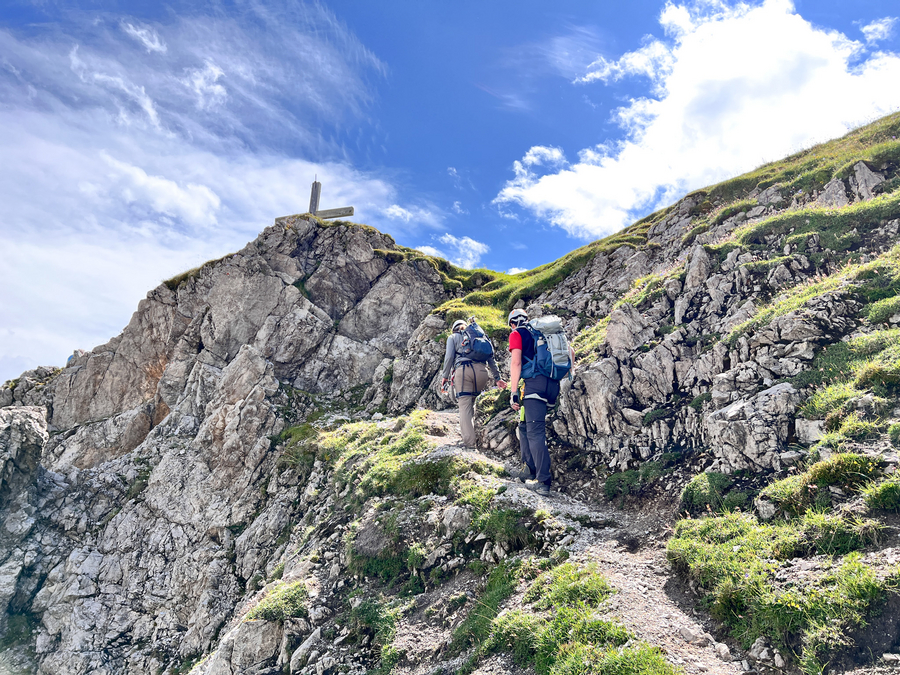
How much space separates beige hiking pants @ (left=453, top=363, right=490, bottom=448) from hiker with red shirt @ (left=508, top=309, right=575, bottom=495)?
8.96 feet

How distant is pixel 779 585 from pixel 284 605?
11.0m

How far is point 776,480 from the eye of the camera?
881 cm

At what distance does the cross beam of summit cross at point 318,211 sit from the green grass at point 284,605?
34.7m

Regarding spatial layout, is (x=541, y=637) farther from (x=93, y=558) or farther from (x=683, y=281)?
(x=93, y=558)

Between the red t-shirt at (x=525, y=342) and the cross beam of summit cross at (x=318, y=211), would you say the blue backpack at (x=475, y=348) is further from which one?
the cross beam of summit cross at (x=318, y=211)

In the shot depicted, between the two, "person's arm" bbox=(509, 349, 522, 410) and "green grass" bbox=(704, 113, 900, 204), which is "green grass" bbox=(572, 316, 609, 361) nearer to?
"person's arm" bbox=(509, 349, 522, 410)

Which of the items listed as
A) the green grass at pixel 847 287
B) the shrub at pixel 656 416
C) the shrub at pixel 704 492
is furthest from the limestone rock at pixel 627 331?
the shrub at pixel 704 492

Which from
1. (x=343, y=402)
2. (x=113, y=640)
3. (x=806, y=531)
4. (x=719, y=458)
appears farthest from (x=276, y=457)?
(x=806, y=531)

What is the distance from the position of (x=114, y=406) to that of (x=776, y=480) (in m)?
40.7

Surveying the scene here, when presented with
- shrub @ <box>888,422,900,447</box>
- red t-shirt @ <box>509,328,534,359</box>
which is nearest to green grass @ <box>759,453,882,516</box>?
shrub @ <box>888,422,900,447</box>

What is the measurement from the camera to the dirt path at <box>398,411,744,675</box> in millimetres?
Result: 6512

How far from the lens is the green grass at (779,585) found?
5.83m

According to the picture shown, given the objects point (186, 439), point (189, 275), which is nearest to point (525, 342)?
point (186, 439)

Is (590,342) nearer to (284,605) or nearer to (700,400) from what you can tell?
(700,400)
